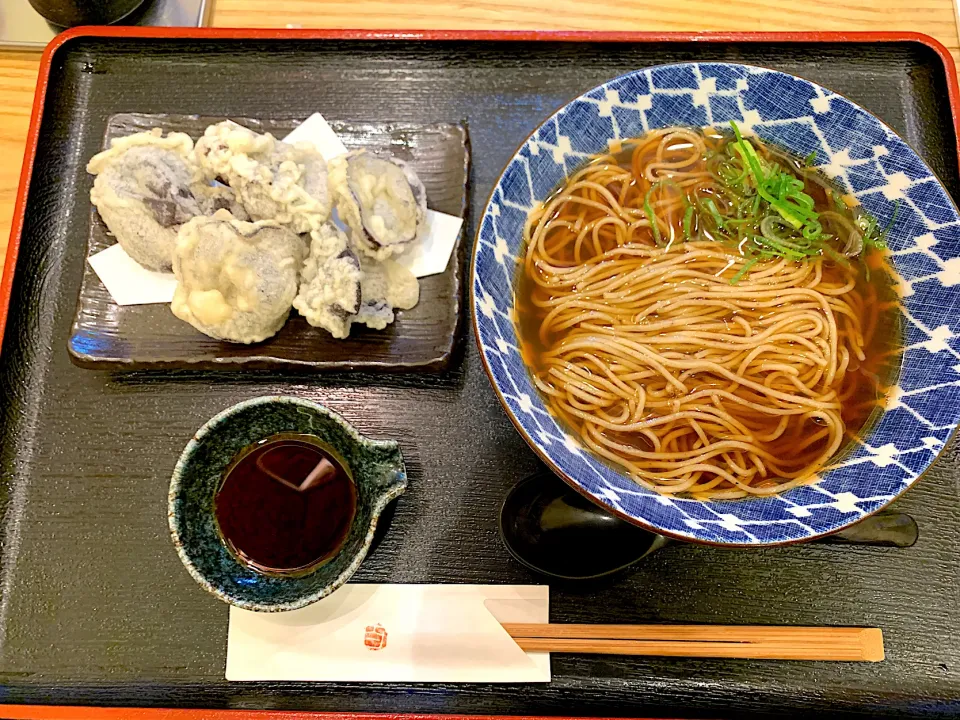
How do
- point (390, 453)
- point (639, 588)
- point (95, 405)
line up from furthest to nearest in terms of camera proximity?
point (95, 405) < point (639, 588) < point (390, 453)

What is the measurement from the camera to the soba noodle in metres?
1.49

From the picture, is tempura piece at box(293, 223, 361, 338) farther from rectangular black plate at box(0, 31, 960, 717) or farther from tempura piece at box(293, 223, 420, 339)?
rectangular black plate at box(0, 31, 960, 717)

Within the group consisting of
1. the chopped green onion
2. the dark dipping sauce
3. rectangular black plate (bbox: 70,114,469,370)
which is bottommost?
the dark dipping sauce

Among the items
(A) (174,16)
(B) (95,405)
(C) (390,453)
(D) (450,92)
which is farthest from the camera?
(A) (174,16)

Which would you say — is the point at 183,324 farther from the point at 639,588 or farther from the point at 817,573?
the point at 817,573

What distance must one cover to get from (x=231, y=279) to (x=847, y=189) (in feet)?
A: 5.02

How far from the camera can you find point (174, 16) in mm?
2184

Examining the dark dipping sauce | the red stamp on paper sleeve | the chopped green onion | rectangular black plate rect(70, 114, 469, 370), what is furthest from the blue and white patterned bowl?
the red stamp on paper sleeve

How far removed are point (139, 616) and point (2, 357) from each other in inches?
32.0

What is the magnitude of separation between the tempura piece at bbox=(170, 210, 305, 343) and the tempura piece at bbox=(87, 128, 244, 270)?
10cm

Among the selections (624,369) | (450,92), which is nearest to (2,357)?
(450,92)

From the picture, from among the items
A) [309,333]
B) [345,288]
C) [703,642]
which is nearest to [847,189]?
[703,642]

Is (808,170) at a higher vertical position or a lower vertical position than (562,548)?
higher

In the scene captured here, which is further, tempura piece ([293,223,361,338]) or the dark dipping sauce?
→ tempura piece ([293,223,361,338])
